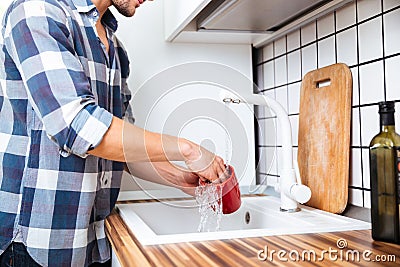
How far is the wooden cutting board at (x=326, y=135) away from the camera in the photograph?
1.19 metres

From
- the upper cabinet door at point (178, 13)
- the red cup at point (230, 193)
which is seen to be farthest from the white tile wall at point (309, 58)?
the red cup at point (230, 193)

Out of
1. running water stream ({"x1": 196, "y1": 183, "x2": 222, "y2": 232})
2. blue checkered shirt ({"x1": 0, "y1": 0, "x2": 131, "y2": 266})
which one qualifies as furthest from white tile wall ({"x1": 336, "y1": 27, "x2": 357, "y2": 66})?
blue checkered shirt ({"x1": 0, "y1": 0, "x2": 131, "y2": 266})

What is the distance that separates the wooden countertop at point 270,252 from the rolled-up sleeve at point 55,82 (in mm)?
241

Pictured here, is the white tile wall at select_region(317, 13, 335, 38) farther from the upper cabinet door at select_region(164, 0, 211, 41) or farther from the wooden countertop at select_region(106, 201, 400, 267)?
the wooden countertop at select_region(106, 201, 400, 267)

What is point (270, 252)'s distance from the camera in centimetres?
85

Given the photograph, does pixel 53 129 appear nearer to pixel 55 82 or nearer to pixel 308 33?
pixel 55 82

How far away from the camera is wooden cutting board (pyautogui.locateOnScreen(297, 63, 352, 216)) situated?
3.91 feet

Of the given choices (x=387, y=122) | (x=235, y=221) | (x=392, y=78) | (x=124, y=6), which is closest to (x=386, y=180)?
(x=387, y=122)

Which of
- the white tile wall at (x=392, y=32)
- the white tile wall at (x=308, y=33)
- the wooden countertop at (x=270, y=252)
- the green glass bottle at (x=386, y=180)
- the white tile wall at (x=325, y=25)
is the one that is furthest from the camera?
the white tile wall at (x=308, y=33)

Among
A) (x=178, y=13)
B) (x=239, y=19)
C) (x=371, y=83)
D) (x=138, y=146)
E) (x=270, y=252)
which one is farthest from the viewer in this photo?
(x=178, y=13)

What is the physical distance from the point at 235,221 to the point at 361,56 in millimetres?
610

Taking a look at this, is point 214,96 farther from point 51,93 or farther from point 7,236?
point 7,236

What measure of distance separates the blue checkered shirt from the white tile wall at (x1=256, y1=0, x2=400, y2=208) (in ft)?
1.71

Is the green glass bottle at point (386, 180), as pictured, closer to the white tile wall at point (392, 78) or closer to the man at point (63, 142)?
the white tile wall at point (392, 78)
